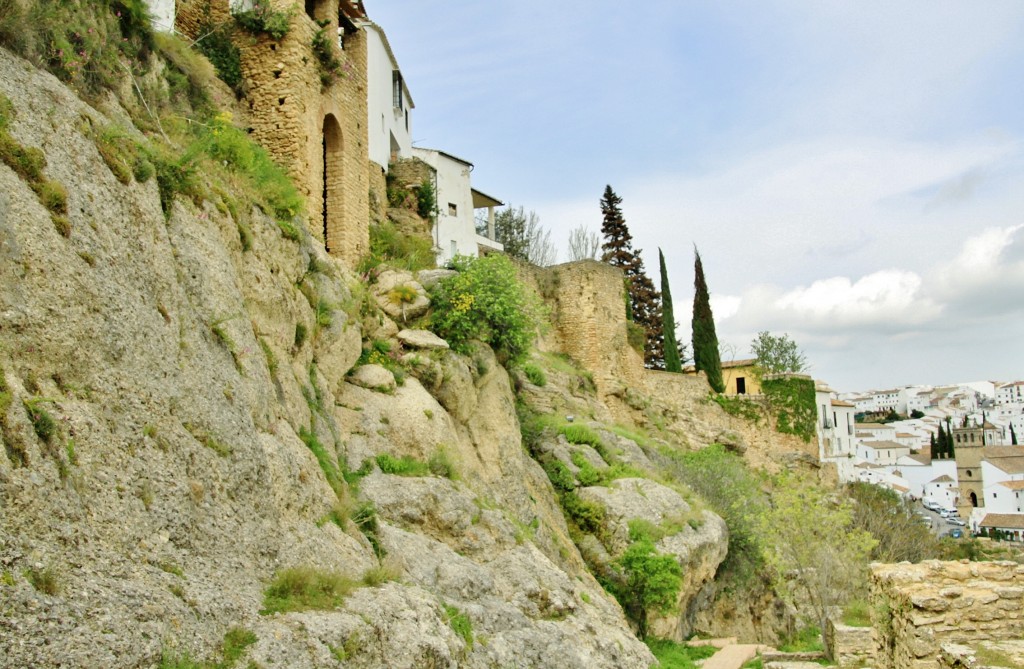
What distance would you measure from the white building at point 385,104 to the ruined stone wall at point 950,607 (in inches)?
681

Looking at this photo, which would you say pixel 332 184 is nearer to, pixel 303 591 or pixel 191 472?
pixel 191 472

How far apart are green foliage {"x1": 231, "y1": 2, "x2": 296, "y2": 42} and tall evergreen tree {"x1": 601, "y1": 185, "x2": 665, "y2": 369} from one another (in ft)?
105

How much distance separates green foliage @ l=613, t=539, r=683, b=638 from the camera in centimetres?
1870

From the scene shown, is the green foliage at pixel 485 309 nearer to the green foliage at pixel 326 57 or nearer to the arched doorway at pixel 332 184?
the arched doorway at pixel 332 184

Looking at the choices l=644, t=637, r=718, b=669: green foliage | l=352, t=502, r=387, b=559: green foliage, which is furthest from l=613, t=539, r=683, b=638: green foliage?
l=352, t=502, r=387, b=559: green foliage

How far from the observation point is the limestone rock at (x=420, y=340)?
1620 cm

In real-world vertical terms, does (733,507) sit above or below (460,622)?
below

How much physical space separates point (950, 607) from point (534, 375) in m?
15.9

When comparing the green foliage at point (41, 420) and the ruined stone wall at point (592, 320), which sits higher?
the ruined stone wall at point (592, 320)

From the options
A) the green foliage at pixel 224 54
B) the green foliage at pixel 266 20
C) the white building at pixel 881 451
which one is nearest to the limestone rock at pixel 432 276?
the green foliage at pixel 224 54

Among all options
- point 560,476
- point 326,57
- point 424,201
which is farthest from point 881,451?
point 326,57

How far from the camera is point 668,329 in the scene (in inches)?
1777

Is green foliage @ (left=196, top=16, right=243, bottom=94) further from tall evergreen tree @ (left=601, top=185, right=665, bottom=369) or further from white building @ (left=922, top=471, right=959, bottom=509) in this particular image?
white building @ (left=922, top=471, right=959, bottom=509)

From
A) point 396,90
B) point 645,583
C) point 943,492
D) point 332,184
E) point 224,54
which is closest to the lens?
point 224,54
